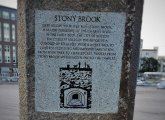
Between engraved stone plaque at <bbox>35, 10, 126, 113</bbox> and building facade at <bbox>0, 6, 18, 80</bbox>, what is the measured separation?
4939 cm

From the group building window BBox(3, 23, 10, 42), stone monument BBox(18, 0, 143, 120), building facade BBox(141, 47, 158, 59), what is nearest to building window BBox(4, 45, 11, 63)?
building window BBox(3, 23, 10, 42)

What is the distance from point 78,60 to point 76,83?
0.69 feet

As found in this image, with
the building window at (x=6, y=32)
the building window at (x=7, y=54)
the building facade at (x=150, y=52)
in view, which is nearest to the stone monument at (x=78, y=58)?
the building window at (x=7, y=54)

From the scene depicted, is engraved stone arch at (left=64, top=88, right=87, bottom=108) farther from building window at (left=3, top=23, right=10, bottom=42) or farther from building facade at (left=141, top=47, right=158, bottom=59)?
building facade at (left=141, top=47, right=158, bottom=59)

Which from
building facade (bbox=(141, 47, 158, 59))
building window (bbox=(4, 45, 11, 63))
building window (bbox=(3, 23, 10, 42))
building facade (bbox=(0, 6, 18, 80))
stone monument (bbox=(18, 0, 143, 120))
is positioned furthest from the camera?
building facade (bbox=(141, 47, 158, 59))

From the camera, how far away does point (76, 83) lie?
7.37ft

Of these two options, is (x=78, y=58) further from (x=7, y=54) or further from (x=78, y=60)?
(x=7, y=54)

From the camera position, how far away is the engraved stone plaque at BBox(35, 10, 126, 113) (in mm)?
2168

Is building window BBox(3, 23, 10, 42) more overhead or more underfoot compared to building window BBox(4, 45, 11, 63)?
more overhead

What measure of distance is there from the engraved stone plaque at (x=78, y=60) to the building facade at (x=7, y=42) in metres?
49.4

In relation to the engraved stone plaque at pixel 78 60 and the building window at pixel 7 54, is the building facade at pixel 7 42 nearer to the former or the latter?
the building window at pixel 7 54

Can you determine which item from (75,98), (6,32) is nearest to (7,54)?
(6,32)

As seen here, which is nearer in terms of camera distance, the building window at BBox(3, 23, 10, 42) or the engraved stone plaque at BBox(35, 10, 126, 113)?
the engraved stone plaque at BBox(35, 10, 126, 113)

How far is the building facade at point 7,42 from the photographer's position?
1987 inches
